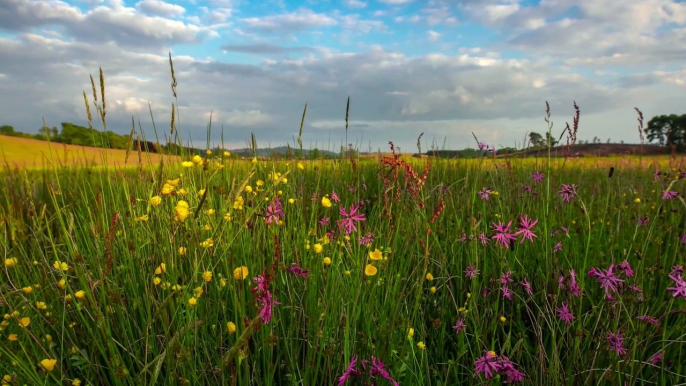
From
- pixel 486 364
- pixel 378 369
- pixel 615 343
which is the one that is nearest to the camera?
pixel 378 369

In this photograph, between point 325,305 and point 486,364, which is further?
point 325,305

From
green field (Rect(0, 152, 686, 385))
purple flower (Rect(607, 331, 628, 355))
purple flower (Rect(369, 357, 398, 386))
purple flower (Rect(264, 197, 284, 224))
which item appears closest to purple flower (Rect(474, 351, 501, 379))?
green field (Rect(0, 152, 686, 385))

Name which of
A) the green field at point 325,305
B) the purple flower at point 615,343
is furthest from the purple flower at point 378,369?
the purple flower at point 615,343

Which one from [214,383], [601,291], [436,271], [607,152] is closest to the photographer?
[214,383]

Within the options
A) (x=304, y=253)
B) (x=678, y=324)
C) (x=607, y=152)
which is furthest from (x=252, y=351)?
(x=607, y=152)

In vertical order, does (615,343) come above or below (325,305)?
below

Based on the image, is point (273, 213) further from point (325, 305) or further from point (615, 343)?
point (615, 343)

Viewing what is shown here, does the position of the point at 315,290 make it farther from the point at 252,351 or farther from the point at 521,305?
the point at 521,305

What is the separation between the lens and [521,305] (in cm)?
252

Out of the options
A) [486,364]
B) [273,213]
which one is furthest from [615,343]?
[273,213]

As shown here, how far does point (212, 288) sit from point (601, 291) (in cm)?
221

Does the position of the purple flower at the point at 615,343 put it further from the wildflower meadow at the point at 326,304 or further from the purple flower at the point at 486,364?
the purple flower at the point at 486,364

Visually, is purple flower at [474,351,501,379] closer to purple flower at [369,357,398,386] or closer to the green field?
the green field

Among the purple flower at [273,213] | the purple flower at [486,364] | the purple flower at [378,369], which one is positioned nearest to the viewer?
the purple flower at [378,369]
